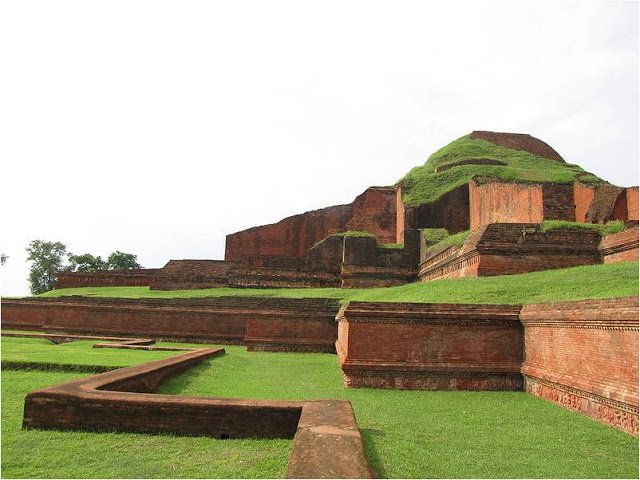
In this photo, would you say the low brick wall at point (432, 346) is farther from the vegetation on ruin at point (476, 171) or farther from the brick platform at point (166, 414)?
the vegetation on ruin at point (476, 171)

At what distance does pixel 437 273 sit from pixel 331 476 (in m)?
12.3

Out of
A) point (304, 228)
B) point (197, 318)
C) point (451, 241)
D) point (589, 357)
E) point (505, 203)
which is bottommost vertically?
point (197, 318)

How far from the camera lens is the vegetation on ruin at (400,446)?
3262 mm

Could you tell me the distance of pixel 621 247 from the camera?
9898mm

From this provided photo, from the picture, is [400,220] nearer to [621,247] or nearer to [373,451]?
[621,247]

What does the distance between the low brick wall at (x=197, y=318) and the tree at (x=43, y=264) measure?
2609cm

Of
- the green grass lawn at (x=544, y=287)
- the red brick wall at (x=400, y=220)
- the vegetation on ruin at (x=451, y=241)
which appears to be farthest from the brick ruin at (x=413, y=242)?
the green grass lawn at (x=544, y=287)

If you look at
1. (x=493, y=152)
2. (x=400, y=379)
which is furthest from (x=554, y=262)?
(x=493, y=152)

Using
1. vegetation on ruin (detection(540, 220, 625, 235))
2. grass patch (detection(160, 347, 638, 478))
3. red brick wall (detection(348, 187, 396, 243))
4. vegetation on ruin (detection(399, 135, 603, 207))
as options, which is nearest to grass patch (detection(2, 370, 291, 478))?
grass patch (detection(160, 347, 638, 478))

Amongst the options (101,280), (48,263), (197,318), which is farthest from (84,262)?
(197,318)

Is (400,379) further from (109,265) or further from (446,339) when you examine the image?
(109,265)

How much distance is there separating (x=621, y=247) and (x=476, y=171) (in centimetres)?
1121

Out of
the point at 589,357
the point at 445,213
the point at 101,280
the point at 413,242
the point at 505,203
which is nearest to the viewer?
the point at 589,357

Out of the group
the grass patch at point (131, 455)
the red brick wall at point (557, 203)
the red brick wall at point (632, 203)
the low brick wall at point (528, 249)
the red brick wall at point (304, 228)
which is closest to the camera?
the grass patch at point (131, 455)
